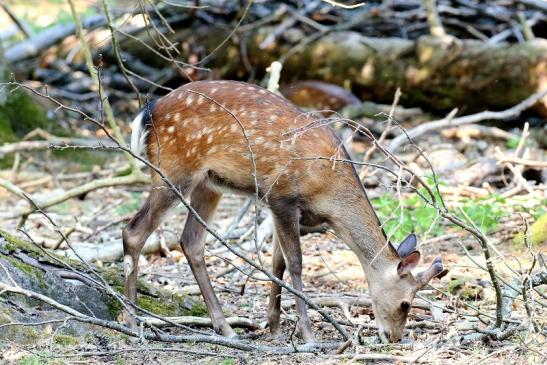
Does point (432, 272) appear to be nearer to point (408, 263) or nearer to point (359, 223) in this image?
point (408, 263)

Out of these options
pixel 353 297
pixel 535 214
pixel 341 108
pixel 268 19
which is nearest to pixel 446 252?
pixel 535 214

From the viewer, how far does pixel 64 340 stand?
548 centimetres

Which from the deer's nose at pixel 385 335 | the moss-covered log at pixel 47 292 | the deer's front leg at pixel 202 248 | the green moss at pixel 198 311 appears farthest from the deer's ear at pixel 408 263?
the moss-covered log at pixel 47 292

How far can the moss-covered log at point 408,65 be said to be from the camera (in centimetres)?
1298

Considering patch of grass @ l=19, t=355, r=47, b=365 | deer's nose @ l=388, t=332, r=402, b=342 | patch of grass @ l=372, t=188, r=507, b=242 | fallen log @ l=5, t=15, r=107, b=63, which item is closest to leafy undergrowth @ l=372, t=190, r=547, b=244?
patch of grass @ l=372, t=188, r=507, b=242

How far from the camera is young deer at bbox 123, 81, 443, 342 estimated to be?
6.39m

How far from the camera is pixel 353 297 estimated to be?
695 cm

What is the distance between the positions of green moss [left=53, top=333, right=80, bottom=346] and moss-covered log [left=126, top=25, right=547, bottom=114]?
29.0ft

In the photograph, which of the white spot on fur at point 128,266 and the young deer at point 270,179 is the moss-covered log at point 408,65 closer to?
the young deer at point 270,179

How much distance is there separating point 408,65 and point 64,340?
9.03 m

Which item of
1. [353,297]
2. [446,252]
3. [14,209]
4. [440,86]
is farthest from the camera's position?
[440,86]

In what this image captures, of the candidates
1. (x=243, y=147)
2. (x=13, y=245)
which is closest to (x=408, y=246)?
(x=243, y=147)

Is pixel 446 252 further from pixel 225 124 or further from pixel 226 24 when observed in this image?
pixel 226 24

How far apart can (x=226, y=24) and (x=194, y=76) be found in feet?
3.08
